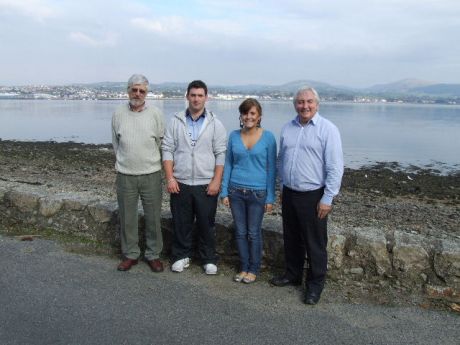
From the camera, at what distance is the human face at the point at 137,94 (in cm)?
473

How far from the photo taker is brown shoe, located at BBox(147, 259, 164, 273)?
4.85m

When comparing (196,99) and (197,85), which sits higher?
(197,85)

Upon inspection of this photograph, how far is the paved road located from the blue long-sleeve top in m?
1.02

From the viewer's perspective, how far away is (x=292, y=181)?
431cm

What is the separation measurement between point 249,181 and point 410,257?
68.1 inches

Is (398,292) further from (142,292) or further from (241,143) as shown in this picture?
(142,292)

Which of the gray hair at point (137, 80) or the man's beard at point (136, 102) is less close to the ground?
the gray hair at point (137, 80)

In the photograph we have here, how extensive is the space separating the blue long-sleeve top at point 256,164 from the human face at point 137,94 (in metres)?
1.06

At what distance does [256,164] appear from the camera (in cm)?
454

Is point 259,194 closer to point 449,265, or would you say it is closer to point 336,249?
point 336,249

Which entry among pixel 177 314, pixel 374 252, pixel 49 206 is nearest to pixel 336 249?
pixel 374 252

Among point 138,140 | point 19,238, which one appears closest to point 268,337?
point 138,140

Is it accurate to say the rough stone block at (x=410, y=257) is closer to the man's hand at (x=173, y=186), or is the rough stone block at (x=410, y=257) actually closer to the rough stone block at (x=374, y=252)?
the rough stone block at (x=374, y=252)

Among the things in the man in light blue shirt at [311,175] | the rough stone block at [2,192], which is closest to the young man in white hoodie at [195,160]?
the man in light blue shirt at [311,175]
